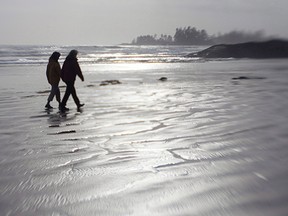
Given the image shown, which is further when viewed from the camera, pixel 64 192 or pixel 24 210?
pixel 64 192

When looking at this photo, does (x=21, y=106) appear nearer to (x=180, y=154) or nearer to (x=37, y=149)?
(x=37, y=149)

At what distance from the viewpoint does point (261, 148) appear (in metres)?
6.11

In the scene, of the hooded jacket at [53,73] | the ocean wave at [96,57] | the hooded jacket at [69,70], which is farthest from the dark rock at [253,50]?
the hooded jacket at [69,70]

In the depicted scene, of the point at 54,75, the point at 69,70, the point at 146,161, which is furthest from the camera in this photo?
the point at 54,75

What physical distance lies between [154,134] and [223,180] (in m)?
2.85

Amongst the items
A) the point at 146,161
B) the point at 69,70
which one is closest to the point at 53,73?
the point at 69,70

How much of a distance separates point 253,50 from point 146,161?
5481cm

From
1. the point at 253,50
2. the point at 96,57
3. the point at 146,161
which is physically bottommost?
the point at 96,57

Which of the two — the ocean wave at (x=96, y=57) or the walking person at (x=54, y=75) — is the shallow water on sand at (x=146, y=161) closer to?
the walking person at (x=54, y=75)

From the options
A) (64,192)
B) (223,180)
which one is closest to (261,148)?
(223,180)

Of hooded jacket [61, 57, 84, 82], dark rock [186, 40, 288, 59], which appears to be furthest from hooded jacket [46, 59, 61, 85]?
dark rock [186, 40, 288, 59]

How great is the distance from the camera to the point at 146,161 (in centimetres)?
537

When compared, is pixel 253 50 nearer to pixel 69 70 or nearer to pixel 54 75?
pixel 54 75

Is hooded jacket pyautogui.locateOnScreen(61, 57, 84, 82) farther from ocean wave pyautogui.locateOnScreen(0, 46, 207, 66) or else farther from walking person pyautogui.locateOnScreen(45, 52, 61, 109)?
ocean wave pyautogui.locateOnScreen(0, 46, 207, 66)
